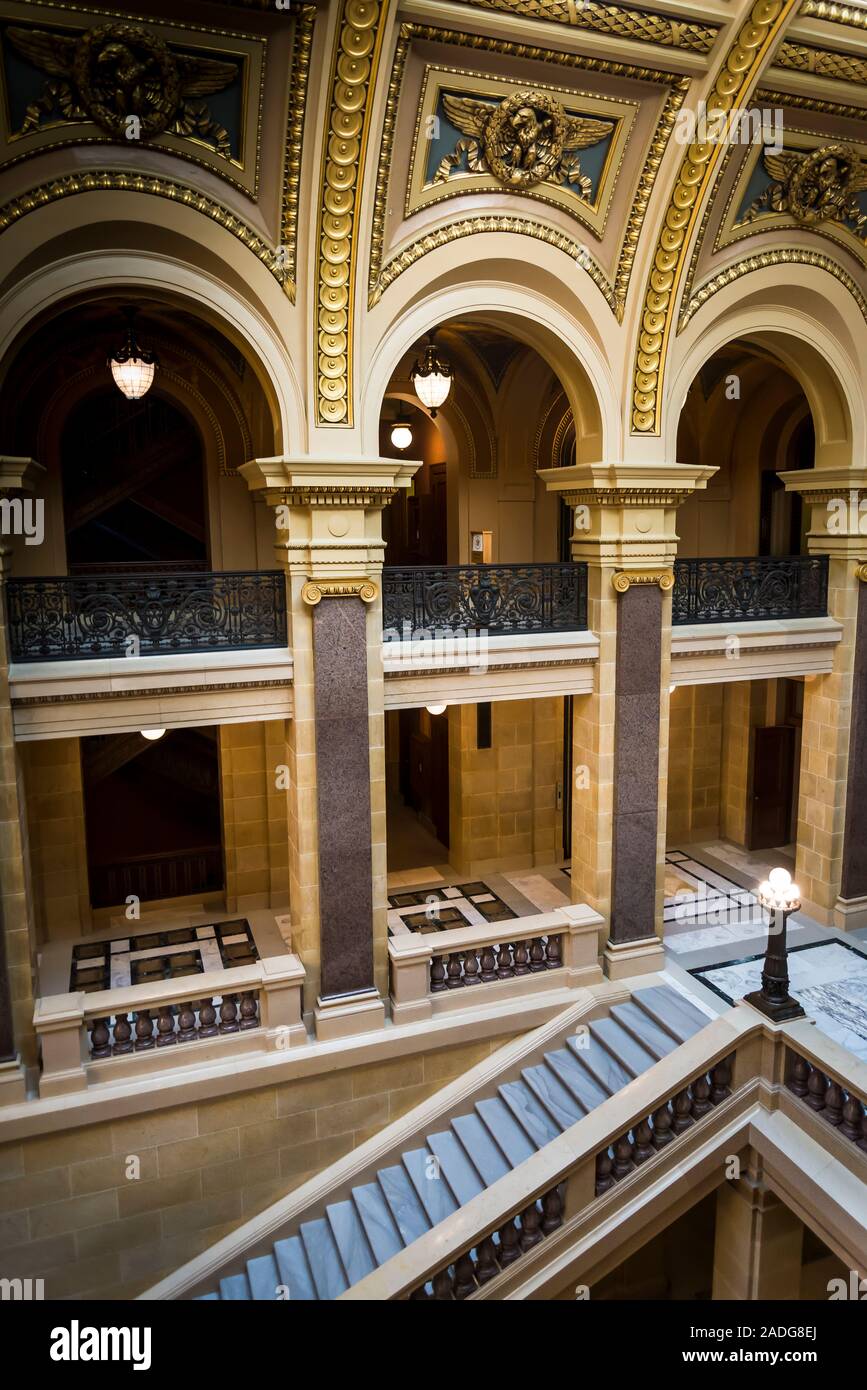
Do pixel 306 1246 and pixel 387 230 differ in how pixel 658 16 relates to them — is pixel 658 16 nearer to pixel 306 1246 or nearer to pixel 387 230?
pixel 387 230

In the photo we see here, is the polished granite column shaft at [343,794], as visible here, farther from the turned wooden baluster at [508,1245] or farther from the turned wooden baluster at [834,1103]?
the turned wooden baluster at [834,1103]

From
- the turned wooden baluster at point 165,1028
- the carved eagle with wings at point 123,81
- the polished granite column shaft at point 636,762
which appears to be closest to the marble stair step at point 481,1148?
the polished granite column shaft at point 636,762

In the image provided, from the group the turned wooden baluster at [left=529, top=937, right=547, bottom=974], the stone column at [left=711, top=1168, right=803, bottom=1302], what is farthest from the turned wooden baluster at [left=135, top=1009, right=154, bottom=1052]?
the stone column at [left=711, top=1168, right=803, bottom=1302]

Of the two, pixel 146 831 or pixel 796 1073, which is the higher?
pixel 146 831

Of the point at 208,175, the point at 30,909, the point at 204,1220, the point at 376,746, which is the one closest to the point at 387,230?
the point at 208,175

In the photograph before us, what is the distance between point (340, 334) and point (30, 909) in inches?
216

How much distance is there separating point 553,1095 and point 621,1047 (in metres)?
0.78

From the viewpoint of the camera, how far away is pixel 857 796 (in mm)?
10859

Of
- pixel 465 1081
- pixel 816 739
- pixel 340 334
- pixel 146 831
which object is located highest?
pixel 340 334

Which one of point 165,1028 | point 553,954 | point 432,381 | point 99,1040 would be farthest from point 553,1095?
point 432,381

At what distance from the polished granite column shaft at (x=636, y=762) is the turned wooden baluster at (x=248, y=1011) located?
145 inches

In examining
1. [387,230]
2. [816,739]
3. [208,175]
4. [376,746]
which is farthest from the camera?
[816,739]

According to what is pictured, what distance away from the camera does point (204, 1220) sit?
806 centimetres

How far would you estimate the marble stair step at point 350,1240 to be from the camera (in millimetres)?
7559
